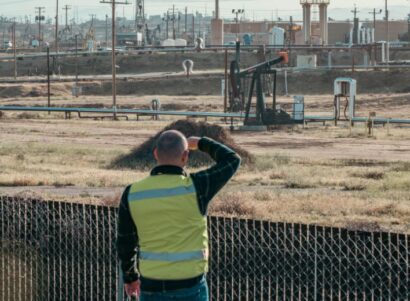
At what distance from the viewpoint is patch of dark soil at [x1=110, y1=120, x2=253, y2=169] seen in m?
30.5

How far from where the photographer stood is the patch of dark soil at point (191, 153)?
3055 cm

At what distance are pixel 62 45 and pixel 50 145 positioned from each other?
135 m

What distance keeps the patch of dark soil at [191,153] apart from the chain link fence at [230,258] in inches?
735

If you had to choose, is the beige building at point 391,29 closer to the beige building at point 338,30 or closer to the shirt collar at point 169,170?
the beige building at point 338,30

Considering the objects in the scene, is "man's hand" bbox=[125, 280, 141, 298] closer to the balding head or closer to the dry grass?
the balding head

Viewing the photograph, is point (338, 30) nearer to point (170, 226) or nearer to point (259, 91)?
point (259, 91)

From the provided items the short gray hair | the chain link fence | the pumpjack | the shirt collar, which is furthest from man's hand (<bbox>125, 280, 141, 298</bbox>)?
the pumpjack

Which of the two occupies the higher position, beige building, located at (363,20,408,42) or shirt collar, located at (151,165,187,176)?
beige building, located at (363,20,408,42)

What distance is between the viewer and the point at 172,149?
6914 mm

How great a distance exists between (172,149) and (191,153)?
23852mm

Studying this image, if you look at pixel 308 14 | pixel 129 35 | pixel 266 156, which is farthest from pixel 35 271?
pixel 129 35

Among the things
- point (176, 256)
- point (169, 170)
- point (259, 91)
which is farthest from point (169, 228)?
point (259, 91)

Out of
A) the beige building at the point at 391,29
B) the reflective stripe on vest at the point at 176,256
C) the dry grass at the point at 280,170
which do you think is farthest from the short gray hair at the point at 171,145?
the beige building at the point at 391,29

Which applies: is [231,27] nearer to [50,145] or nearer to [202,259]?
[50,145]
